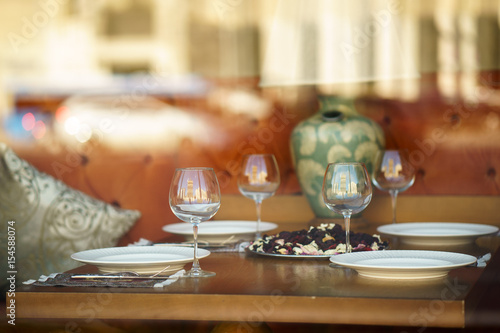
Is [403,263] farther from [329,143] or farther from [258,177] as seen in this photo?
[329,143]

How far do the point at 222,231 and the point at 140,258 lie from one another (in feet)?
1.43

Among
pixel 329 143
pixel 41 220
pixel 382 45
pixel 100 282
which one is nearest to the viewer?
pixel 100 282

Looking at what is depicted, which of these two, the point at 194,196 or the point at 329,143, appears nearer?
the point at 194,196

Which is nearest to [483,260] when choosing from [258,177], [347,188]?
[347,188]

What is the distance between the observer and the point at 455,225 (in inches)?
66.4

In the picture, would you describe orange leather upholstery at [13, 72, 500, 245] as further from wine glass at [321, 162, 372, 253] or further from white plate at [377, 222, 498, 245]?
wine glass at [321, 162, 372, 253]

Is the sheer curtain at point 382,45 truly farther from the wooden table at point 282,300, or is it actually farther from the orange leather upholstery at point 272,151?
the wooden table at point 282,300

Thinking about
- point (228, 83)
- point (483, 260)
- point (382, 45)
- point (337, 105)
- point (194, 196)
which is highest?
point (382, 45)

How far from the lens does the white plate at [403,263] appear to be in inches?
39.8

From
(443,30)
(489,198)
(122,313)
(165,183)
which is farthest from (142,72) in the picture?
(122,313)

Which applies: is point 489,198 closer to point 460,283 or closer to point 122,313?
point 460,283

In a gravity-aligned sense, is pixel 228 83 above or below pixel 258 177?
above

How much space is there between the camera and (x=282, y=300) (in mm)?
931

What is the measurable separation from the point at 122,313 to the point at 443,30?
1.76 meters
